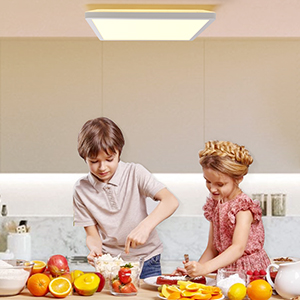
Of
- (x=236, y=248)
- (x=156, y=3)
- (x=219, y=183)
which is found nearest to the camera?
(x=236, y=248)

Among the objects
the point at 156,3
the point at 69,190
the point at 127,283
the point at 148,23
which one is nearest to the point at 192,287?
the point at 127,283

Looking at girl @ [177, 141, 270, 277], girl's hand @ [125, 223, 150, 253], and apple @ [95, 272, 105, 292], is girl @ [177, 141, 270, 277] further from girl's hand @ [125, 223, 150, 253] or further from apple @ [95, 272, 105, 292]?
apple @ [95, 272, 105, 292]

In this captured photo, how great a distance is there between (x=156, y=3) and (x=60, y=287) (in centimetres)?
140

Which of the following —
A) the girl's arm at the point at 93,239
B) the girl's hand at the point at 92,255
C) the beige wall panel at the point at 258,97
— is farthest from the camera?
the beige wall panel at the point at 258,97

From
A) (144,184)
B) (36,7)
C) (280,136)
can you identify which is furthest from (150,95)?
(144,184)

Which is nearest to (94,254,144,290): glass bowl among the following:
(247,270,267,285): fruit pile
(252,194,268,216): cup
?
(247,270,267,285): fruit pile

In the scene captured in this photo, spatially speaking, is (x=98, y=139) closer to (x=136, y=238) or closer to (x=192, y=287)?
(x=136, y=238)

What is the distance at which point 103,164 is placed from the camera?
2.25 m

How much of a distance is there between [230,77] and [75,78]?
111 centimetres

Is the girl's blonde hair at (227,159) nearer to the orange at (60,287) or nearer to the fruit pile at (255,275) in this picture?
the fruit pile at (255,275)

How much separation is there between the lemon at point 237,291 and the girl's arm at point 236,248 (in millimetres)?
178

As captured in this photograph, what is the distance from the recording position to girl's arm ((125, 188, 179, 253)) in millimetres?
2129

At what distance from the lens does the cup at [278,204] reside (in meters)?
4.04

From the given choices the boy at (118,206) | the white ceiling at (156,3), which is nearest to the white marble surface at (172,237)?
the white ceiling at (156,3)
